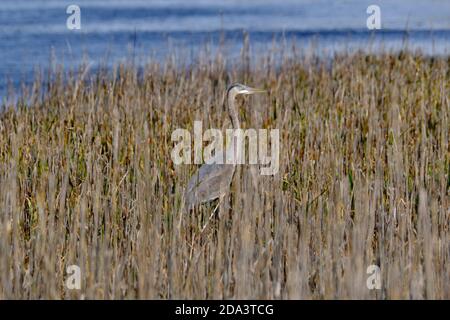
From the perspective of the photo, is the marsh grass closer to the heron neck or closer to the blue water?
the heron neck

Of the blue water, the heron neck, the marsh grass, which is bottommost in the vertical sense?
the marsh grass

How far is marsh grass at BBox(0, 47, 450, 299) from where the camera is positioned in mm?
4352

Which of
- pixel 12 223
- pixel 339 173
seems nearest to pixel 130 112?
pixel 339 173

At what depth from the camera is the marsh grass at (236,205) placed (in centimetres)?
435

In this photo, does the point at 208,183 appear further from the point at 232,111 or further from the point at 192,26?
the point at 192,26

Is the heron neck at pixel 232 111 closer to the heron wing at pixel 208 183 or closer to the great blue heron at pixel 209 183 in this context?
the great blue heron at pixel 209 183

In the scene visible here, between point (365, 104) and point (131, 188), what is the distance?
2492 mm

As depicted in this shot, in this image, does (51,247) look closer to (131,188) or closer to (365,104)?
(131,188)

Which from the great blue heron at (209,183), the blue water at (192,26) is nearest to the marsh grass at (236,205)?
the great blue heron at (209,183)

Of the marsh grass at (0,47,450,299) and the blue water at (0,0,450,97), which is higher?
the blue water at (0,0,450,97)

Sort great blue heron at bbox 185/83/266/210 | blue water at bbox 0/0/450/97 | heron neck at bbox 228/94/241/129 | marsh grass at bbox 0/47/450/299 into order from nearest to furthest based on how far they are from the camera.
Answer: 1. marsh grass at bbox 0/47/450/299
2. great blue heron at bbox 185/83/266/210
3. heron neck at bbox 228/94/241/129
4. blue water at bbox 0/0/450/97

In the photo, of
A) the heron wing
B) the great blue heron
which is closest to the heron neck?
the great blue heron

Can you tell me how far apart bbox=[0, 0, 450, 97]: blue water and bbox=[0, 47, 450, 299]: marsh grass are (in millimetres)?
4779

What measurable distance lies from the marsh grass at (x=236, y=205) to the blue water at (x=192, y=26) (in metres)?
4.78
